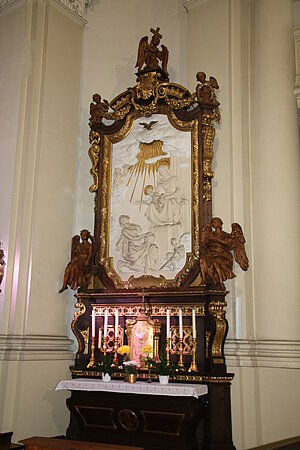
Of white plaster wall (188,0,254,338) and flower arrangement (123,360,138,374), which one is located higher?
white plaster wall (188,0,254,338)

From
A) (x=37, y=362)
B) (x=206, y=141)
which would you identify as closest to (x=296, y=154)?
(x=206, y=141)

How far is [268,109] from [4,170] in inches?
127

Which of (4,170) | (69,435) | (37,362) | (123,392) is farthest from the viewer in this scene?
(4,170)

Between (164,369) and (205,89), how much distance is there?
306 centimetres

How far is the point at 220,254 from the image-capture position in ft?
17.9

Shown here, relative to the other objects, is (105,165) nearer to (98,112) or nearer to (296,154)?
(98,112)

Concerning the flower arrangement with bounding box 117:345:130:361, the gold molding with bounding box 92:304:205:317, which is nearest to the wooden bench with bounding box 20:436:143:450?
the flower arrangement with bounding box 117:345:130:361

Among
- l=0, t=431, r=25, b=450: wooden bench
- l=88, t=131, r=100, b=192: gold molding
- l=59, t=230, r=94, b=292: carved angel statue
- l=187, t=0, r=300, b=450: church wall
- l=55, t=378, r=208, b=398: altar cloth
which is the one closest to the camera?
l=55, t=378, r=208, b=398: altar cloth

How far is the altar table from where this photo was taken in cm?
494

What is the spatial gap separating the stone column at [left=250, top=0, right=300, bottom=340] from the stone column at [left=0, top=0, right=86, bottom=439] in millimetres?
2345

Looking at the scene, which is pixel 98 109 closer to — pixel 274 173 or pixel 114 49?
pixel 114 49

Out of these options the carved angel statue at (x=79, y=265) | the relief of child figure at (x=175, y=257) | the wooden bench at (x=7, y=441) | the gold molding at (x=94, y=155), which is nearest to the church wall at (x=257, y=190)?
the relief of child figure at (x=175, y=257)

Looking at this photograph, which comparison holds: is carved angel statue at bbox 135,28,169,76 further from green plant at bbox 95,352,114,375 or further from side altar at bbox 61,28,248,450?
green plant at bbox 95,352,114,375

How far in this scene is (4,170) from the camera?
6613 mm
